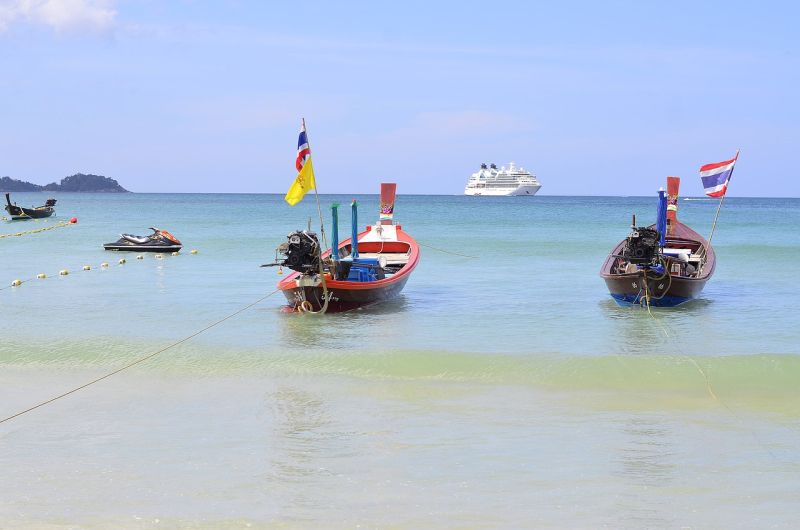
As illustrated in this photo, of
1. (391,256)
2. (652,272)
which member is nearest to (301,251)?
(391,256)

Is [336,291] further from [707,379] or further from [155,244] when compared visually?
[155,244]

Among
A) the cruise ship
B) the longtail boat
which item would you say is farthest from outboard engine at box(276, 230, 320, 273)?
the cruise ship

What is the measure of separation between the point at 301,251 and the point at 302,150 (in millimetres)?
1954

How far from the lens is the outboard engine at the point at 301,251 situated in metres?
17.6

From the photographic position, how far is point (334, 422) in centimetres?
999

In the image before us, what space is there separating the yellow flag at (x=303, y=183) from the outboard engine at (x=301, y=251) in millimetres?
793

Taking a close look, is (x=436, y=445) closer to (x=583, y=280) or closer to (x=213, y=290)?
(x=213, y=290)

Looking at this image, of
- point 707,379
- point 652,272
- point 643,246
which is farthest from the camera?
point 652,272

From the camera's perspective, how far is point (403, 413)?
10.4 meters

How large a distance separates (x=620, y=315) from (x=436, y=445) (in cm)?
A: 1072

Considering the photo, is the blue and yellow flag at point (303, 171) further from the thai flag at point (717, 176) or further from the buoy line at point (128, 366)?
the thai flag at point (717, 176)

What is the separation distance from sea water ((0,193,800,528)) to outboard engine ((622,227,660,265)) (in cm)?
119

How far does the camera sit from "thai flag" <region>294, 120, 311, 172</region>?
57.4ft

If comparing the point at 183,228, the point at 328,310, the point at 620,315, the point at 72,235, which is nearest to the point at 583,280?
the point at 620,315
